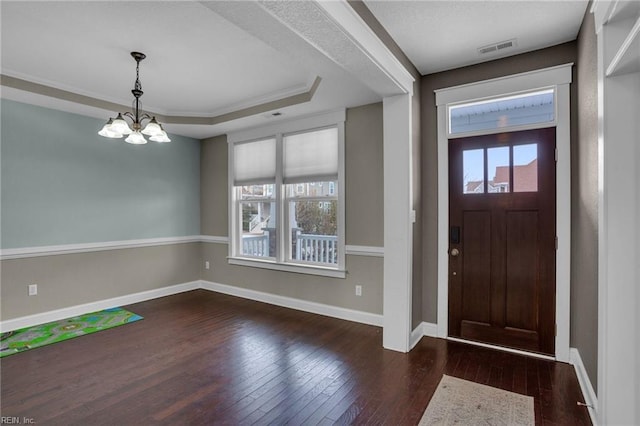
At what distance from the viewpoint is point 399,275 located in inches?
122

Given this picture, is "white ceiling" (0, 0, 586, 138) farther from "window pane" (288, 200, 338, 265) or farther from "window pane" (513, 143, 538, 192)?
"window pane" (288, 200, 338, 265)

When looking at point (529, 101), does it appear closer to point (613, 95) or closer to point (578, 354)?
point (613, 95)

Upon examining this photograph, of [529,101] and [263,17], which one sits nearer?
[263,17]

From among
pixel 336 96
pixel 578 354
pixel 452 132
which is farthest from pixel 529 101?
pixel 578 354

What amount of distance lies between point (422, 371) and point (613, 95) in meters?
2.34

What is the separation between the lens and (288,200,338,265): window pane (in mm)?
4255

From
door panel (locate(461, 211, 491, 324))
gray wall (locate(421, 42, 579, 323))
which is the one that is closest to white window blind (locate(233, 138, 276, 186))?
gray wall (locate(421, 42, 579, 323))

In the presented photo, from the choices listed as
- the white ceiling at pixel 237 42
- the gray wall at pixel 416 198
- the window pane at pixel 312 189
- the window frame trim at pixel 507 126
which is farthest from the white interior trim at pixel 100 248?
the white ceiling at pixel 237 42

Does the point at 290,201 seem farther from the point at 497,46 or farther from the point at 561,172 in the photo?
the point at 561,172

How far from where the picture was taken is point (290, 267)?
450cm

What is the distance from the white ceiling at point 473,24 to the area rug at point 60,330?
172 inches

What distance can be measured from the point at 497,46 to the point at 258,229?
3.87m

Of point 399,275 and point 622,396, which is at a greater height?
point 399,275

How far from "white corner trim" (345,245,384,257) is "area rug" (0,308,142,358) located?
282 centimetres
